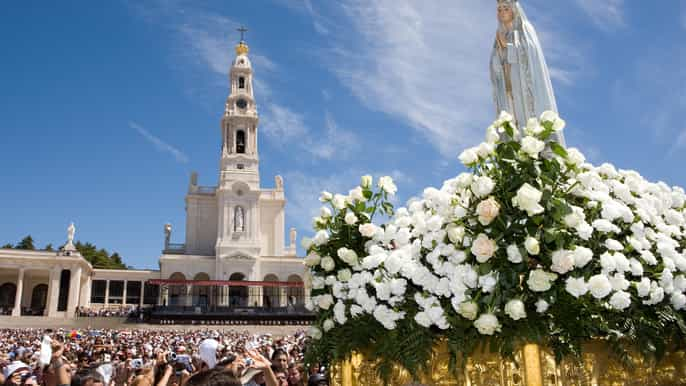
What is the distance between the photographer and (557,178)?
160 inches

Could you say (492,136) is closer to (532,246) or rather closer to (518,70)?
(532,246)

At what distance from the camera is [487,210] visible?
362cm

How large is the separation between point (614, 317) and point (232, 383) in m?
2.56

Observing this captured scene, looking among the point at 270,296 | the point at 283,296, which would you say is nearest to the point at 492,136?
the point at 270,296

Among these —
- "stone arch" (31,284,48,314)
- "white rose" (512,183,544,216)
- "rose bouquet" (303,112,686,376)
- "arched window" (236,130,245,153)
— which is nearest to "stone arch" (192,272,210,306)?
"arched window" (236,130,245,153)

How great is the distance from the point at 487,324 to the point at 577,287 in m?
0.61

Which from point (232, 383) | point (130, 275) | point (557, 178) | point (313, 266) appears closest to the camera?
point (232, 383)

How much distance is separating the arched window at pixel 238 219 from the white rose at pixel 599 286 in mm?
59329

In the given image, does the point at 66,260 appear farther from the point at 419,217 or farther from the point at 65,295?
the point at 419,217

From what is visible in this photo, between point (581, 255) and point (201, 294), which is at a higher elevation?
point (201, 294)

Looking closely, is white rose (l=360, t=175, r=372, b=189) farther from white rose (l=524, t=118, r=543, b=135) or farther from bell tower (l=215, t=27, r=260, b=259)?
bell tower (l=215, t=27, r=260, b=259)

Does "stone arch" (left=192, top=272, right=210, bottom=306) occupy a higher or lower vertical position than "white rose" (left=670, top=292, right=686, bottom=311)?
higher

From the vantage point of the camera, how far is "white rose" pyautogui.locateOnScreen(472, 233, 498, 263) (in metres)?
3.65

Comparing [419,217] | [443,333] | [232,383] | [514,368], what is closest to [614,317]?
[514,368]
